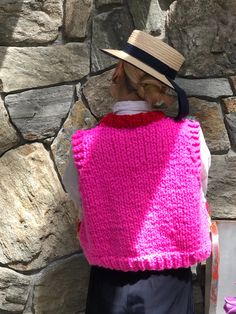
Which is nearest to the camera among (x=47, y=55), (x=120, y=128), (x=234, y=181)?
(x=120, y=128)

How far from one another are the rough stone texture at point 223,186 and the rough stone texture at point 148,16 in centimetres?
51

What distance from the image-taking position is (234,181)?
7.21 feet

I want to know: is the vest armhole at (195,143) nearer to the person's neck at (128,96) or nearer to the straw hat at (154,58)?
the straw hat at (154,58)

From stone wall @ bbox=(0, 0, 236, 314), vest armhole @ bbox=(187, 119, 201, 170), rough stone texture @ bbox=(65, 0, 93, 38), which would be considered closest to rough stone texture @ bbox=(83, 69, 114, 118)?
stone wall @ bbox=(0, 0, 236, 314)

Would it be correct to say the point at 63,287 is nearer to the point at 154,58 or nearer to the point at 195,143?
the point at 195,143

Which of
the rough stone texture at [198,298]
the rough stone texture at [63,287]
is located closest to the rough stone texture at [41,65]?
the rough stone texture at [63,287]

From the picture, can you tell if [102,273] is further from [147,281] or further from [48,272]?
[48,272]

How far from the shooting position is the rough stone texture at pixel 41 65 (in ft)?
6.61

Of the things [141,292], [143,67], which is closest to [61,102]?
[143,67]

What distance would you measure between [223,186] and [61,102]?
0.68 meters

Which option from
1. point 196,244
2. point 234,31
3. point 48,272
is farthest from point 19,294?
point 234,31

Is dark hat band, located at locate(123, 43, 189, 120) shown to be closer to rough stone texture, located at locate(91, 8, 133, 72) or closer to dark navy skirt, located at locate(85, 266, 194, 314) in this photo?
rough stone texture, located at locate(91, 8, 133, 72)

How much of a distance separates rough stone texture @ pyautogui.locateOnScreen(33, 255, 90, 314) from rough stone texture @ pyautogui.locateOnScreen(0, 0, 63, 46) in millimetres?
801

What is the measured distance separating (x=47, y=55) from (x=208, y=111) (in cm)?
62
